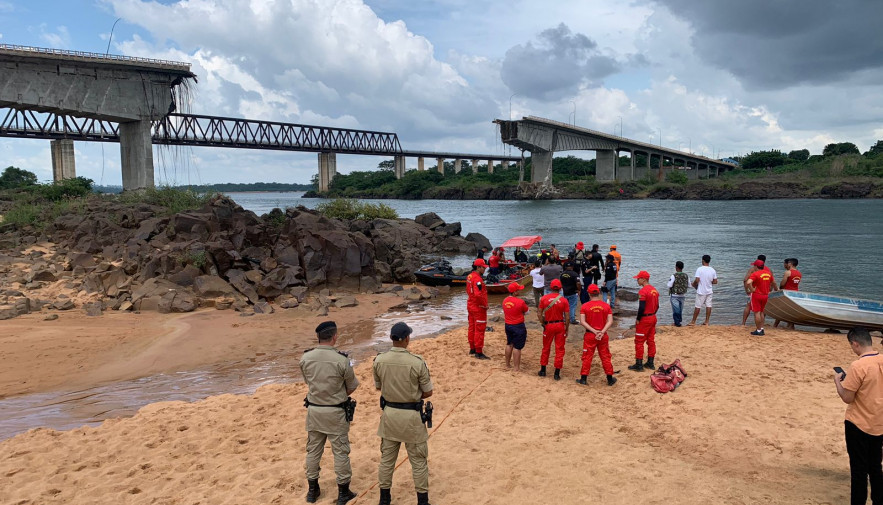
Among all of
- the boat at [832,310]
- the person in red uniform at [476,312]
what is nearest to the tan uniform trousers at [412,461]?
the person in red uniform at [476,312]

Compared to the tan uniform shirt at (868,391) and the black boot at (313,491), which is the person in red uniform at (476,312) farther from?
the tan uniform shirt at (868,391)

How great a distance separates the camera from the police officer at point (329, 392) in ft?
19.1

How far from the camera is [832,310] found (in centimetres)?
1405

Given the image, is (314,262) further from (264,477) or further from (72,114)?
(72,114)

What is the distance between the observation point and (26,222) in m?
25.8

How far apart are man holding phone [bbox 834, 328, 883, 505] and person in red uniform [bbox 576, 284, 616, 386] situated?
14.5 feet

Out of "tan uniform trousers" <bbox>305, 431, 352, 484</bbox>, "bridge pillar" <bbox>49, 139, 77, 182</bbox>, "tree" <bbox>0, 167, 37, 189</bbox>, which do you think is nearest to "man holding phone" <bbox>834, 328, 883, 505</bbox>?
"tan uniform trousers" <bbox>305, 431, 352, 484</bbox>

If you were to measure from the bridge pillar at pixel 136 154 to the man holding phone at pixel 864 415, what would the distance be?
130 ft

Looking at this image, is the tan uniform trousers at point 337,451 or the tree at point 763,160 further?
the tree at point 763,160

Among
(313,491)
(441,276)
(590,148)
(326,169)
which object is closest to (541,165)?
(590,148)

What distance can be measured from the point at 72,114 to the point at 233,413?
33383 millimetres

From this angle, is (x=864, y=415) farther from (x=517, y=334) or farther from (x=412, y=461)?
(x=517, y=334)

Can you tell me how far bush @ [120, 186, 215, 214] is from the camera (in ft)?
92.8

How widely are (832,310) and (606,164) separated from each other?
107136 mm
